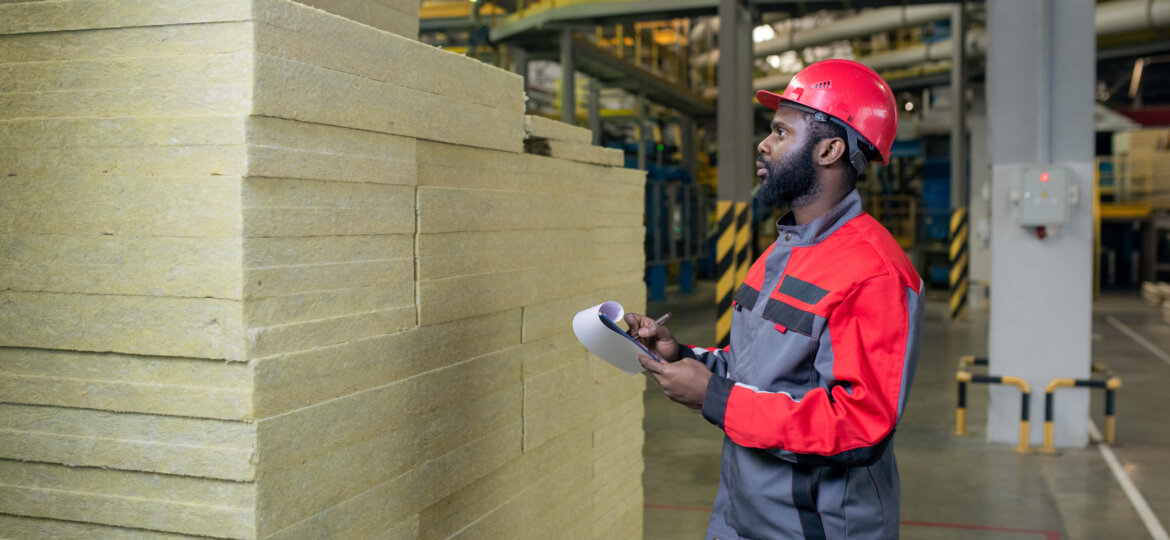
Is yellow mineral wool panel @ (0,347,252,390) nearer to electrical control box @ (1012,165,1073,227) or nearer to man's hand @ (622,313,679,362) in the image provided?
man's hand @ (622,313,679,362)

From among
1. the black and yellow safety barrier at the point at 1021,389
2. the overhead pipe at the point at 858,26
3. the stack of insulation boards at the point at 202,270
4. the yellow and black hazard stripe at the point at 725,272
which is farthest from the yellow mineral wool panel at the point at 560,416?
the overhead pipe at the point at 858,26

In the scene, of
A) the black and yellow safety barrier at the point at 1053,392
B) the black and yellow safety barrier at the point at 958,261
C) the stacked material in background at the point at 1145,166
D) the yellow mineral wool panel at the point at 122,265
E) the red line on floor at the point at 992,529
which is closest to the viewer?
the yellow mineral wool panel at the point at 122,265

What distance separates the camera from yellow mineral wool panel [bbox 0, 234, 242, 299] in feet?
4.89

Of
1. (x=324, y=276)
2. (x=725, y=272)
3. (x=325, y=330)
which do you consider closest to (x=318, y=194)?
(x=324, y=276)

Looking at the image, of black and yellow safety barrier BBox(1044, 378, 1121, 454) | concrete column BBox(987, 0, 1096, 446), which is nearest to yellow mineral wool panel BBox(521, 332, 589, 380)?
concrete column BBox(987, 0, 1096, 446)

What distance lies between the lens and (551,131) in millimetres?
2746

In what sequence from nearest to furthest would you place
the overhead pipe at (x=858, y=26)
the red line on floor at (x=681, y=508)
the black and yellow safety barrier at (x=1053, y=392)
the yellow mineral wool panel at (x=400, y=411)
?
the yellow mineral wool panel at (x=400, y=411), the red line on floor at (x=681, y=508), the black and yellow safety barrier at (x=1053, y=392), the overhead pipe at (x=858, y=26)

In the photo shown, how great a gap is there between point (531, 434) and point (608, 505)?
0.87m

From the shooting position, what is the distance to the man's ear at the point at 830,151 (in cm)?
202

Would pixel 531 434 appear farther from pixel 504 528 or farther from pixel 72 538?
pixel 72 538

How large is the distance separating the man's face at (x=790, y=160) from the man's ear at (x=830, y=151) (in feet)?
0.05

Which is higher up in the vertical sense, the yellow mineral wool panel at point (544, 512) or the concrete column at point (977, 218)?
the concrete column at point (977, 218)

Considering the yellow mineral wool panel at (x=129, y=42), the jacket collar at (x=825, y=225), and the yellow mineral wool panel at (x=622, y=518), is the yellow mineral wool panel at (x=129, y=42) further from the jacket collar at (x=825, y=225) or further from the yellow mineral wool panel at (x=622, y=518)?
the yellow mineral wool panel at (x=622, y=518)

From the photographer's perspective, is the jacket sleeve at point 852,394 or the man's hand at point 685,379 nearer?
the jacket sleeve at point 852,394
